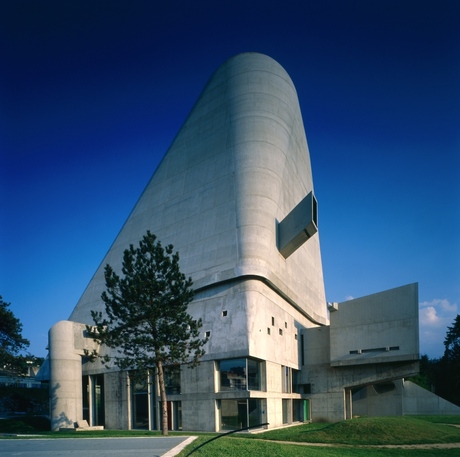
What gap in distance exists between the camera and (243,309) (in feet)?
104

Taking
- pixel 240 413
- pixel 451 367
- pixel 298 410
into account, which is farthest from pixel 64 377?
pixel 451 367

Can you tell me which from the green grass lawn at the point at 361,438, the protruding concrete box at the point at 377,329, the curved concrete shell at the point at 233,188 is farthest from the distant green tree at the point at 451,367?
the green grass lawn at the point at 361,438

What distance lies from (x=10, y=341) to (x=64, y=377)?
303 inches

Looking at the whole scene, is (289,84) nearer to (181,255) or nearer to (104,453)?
(181,255)

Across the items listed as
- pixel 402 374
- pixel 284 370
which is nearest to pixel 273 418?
pixel 284 370

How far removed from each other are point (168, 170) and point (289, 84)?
→ 53.8 feet

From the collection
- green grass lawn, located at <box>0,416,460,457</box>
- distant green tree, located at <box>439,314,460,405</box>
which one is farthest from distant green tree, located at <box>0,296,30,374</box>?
distant green tree, located at <box>439,314,460,405</box>

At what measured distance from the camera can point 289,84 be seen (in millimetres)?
49531

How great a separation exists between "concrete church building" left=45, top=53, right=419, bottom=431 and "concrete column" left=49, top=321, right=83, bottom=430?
0.27ft

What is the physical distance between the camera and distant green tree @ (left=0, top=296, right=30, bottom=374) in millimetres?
38562

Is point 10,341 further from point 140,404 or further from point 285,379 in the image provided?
point 285,379

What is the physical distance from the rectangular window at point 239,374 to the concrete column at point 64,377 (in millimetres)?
12708

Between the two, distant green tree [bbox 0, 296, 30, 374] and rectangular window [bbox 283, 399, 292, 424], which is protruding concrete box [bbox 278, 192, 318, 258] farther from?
distant green tree [bbox 0, 296, 30, 374]

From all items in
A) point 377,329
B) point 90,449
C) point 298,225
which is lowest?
point 90,449
